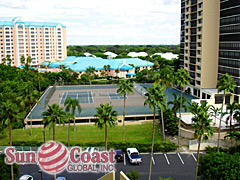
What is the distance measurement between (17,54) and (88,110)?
97549 millimetres

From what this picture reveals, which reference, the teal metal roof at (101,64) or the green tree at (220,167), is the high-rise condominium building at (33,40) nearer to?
the teal metal roof at (101,64)

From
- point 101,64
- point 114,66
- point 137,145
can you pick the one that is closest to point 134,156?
point 137,145

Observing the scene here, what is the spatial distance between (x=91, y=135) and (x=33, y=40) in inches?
4399

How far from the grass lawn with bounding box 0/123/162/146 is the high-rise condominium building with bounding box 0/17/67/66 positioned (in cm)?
10136

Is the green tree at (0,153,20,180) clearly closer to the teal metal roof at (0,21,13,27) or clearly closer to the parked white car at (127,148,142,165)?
the parked white car at (127,148,142,165)

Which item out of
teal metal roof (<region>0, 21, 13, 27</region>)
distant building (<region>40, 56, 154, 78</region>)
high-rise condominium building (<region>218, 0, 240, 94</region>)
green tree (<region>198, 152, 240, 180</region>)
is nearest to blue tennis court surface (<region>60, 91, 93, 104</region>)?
high-rise condominium building (<region>218, 0, 240, 94</region>)

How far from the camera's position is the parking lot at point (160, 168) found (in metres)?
34.6

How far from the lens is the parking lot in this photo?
34644 mm

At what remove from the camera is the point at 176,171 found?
117ft

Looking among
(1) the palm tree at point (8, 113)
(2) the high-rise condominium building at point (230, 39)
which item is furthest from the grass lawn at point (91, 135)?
(2) the high-rise condominium building at point (230, 39)

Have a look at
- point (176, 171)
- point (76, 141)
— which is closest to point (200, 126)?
point (176, 171)

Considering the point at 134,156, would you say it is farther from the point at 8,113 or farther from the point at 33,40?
the point at 33,40

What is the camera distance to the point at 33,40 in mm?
145750

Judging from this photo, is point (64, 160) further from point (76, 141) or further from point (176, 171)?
point (176, 171)
